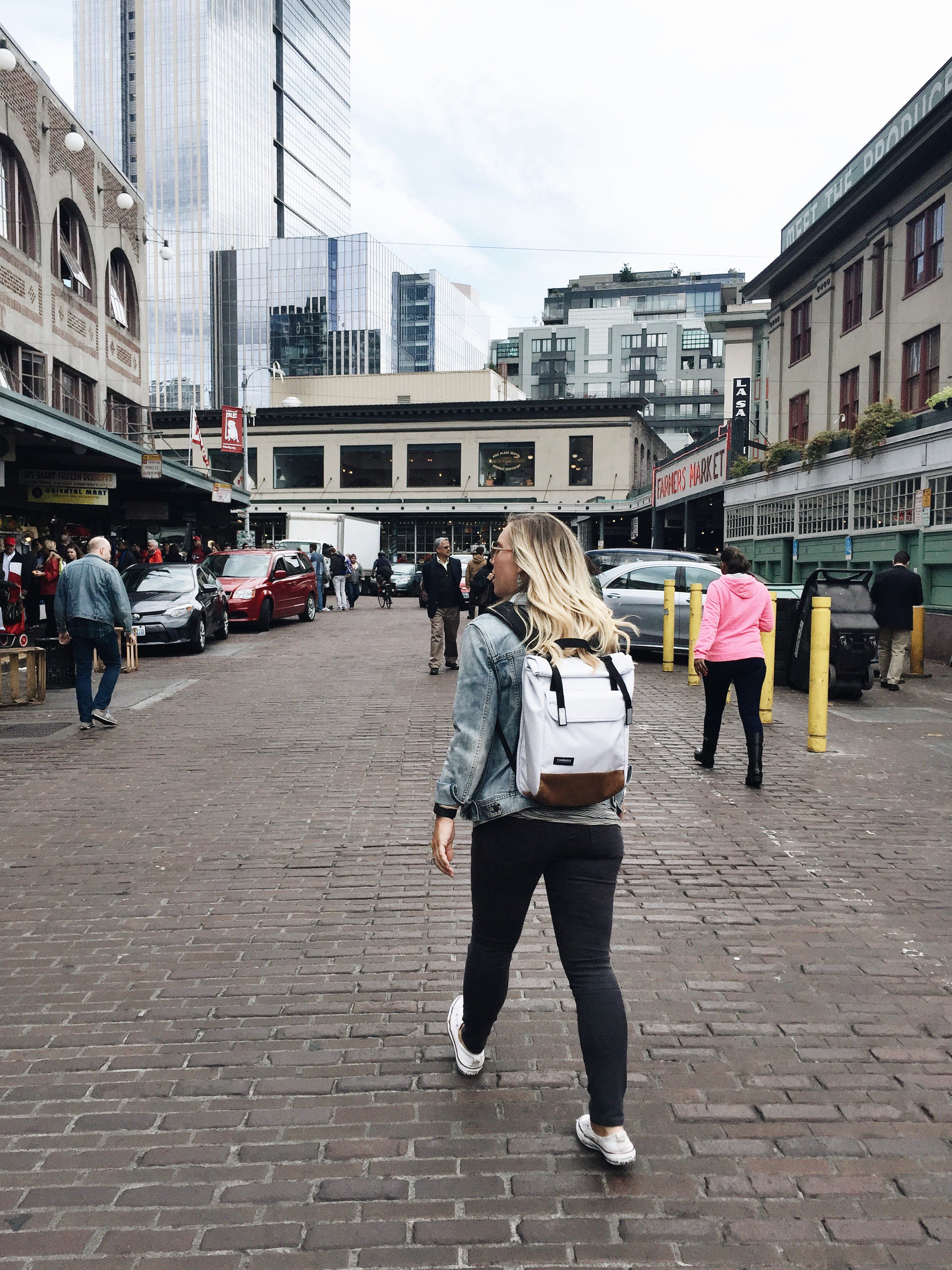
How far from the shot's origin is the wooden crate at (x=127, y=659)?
14462 mm

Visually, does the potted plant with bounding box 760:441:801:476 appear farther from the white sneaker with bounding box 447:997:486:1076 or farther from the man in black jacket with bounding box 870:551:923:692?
the white sneaker with bounding box 447:997:486:1076

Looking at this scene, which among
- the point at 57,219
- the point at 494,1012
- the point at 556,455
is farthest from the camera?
the point at 556,455

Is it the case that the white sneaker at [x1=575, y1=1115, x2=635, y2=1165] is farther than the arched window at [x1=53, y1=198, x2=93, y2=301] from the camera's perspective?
No

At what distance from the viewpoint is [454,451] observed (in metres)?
60.4

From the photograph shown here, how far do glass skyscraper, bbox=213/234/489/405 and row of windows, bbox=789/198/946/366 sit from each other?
73.8 metres

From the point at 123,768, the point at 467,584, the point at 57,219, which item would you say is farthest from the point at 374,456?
the point at 123,768

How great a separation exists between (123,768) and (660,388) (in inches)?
4301

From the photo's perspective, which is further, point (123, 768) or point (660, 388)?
point (660, 388)

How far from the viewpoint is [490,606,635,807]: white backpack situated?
9.20ft

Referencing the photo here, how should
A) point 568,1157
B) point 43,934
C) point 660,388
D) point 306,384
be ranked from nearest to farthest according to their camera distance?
point 568,1157 → point 43,934 → point 306,384 → point 660,388

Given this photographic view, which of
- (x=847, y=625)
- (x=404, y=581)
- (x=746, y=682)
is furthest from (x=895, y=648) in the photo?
(x=404, y=581)

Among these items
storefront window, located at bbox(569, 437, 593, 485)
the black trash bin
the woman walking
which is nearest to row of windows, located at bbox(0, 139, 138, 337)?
the woman walking

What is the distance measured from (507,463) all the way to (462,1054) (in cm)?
5768

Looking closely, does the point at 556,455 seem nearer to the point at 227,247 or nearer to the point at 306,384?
the point at 306,384
